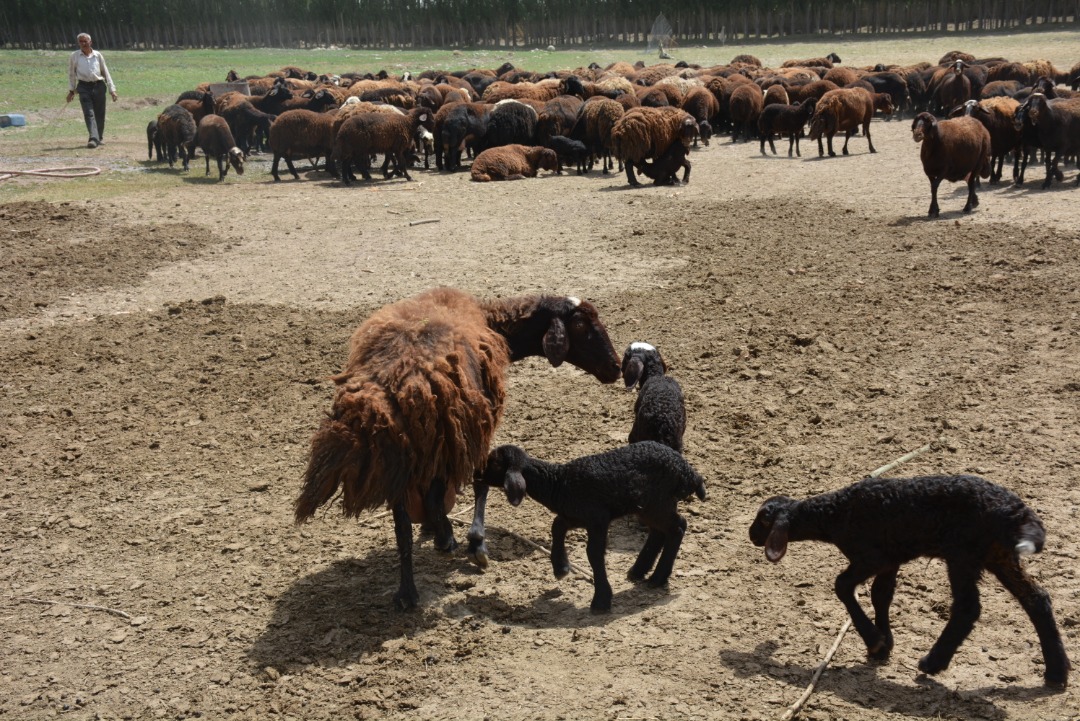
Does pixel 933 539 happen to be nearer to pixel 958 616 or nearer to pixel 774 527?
pixel 958 616

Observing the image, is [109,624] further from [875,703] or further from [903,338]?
[903,338]

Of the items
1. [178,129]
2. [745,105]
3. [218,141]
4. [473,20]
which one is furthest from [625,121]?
[473,20]

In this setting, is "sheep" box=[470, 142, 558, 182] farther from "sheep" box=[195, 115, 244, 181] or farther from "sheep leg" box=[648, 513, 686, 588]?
"sheep leg" box=[648, 513, 686, 588]

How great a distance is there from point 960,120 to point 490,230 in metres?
6.60

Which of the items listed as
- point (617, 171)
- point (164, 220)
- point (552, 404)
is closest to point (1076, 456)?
point (552, 404)

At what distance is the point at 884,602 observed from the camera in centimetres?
477

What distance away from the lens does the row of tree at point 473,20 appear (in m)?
53.2

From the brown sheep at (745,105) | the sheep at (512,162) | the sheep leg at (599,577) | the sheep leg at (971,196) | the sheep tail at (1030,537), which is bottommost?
the sheep leg at (599,577)

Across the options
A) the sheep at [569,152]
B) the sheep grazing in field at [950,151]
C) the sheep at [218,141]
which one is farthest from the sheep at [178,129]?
the sheep grazing in field at [950,151]

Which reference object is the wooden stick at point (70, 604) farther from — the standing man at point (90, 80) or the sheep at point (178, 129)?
the standing man at point (90, 80)

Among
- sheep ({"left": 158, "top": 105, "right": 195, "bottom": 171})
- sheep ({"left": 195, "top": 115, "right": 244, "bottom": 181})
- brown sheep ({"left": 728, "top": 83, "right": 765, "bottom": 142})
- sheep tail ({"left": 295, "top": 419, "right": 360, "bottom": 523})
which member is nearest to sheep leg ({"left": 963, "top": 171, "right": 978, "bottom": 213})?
sheep tail ({"left": 295, "top": 419, "right": 360, "bottom": 523})

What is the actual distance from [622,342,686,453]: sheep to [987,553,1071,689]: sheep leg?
1997 mm

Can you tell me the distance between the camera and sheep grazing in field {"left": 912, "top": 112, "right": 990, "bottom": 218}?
44.3 ft

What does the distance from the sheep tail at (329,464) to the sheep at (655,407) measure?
1.82 metres
